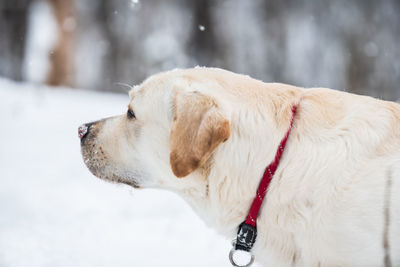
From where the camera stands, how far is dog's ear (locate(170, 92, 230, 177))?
1.89m

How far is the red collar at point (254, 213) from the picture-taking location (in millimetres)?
1961

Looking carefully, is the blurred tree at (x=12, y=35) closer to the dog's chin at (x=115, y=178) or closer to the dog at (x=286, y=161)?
the dog's chin at (x=115, y=178)

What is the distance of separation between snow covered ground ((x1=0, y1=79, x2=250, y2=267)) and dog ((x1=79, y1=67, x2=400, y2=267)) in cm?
68

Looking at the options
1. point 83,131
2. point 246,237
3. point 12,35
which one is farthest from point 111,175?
point 12,35

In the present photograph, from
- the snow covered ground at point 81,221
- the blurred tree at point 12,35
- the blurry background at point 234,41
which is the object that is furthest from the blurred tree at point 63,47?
the snow covered ground at point 81,221

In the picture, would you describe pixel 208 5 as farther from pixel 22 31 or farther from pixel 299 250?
pixel 299 250

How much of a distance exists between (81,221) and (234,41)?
12.8 m

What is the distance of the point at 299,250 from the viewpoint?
6.21 feet

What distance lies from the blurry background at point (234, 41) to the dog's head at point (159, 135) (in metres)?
12.2

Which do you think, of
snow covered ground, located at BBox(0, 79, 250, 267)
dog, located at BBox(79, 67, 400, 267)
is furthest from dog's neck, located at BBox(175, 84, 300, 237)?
snow covered ground, located at BBox(0, 79, 250, 267)

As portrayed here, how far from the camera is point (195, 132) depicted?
1.91 m

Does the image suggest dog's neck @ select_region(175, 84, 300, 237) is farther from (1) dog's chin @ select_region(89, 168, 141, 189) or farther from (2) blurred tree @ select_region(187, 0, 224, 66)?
(2) blurred tree @ select_region(187, 0, 224, 66)

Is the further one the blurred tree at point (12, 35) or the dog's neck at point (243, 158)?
the blurred tree at point (12, 35)

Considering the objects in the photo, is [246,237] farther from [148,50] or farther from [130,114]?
[148,50]
